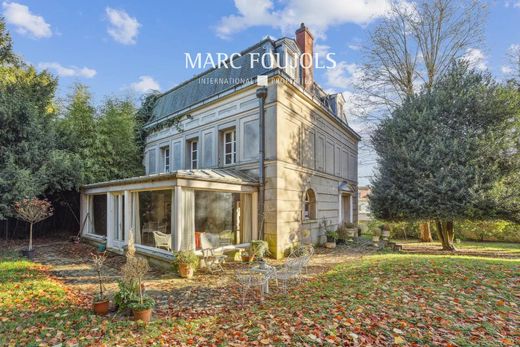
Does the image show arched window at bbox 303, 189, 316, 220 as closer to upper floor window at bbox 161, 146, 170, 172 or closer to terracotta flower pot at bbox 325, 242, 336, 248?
terracotta flower pot at bbox 325, 242, 336, 248

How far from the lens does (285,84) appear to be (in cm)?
973

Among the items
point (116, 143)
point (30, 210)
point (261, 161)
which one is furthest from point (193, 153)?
point (30, 210)

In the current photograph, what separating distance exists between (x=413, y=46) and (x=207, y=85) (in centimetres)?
1181

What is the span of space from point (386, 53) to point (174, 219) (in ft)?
50.3

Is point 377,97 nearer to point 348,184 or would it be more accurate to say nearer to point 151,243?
point 348,184

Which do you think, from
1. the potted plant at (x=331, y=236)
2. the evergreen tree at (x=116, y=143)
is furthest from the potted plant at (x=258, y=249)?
the evergreen tree at (x=116, y=143)

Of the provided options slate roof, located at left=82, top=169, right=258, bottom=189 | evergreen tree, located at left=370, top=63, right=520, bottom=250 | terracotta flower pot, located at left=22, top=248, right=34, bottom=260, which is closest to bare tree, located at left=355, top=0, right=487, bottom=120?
evergreen tree, located at left=370, top=63, right=520, bottom=250

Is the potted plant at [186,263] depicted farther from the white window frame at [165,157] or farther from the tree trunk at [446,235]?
the tree trunk at [446,235]

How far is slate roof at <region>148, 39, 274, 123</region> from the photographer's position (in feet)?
34.7

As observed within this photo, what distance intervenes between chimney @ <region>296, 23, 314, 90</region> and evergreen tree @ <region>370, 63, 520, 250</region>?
13.9 feet

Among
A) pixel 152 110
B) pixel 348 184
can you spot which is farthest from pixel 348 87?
pixel 152 110

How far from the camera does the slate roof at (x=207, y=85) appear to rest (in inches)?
417

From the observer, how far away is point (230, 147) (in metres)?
11.1

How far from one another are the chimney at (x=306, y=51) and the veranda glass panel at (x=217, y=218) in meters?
6.21
